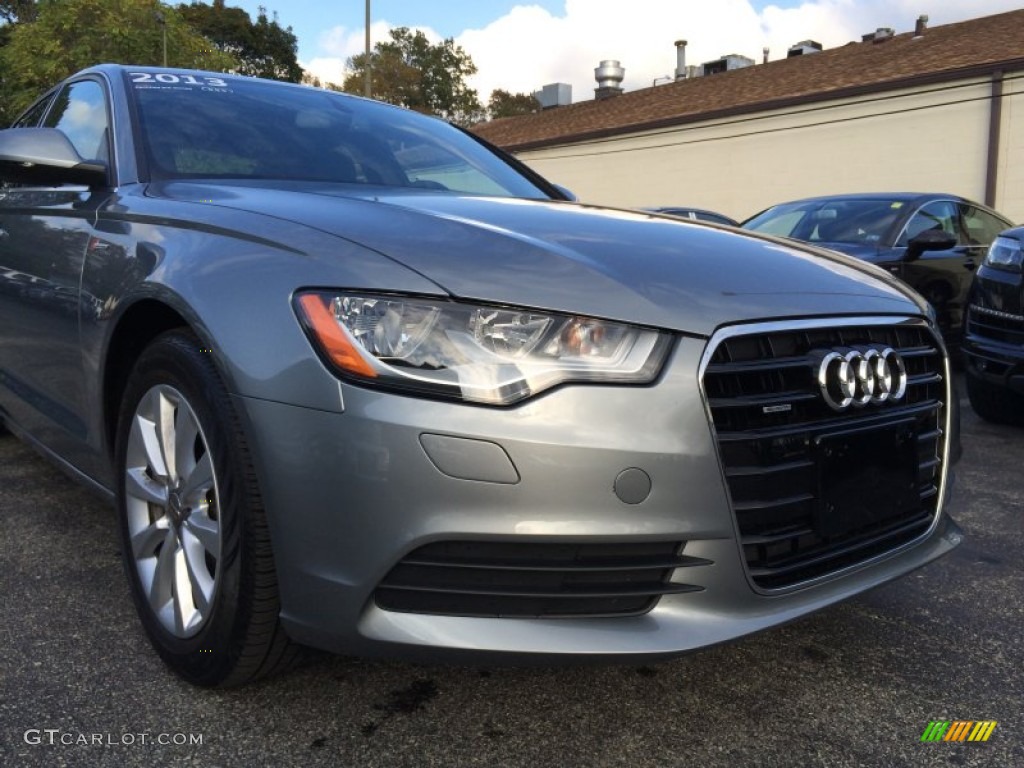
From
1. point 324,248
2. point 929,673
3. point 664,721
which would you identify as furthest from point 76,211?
point 929,673

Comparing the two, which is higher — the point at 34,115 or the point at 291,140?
the point at 34,115

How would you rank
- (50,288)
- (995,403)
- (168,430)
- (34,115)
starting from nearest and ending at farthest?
1. (168,430)
2. (50,288)
3. (34,115)
4. (995,403)

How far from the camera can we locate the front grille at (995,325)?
4297 millimetres

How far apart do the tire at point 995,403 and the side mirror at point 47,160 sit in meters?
4.37

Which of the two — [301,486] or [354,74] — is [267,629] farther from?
[354,74]

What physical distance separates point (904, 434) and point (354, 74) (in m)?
51.1

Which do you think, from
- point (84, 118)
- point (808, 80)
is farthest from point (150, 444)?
point (808, 80)

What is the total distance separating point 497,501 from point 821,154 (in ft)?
58.1

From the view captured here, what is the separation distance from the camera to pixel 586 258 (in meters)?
1.76

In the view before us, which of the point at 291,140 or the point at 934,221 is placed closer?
the point at 291,140

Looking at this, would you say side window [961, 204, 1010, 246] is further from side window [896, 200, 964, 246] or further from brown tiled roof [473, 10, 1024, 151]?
brown tiled roof [473, 10, 1024, 151]

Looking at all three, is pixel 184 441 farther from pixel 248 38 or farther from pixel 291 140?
pixel 248 38

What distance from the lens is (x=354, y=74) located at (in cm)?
4906

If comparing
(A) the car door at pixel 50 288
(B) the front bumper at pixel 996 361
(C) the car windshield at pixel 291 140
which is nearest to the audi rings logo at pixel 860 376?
(C) the car windshield at pixel 291 140
